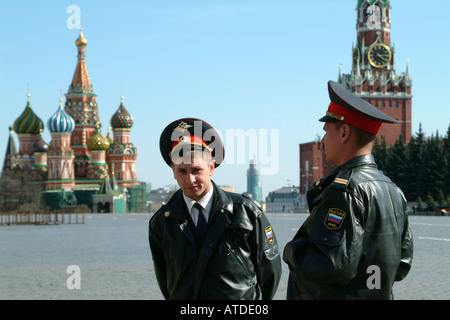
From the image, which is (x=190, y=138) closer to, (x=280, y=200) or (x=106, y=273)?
(x=106, y=273)

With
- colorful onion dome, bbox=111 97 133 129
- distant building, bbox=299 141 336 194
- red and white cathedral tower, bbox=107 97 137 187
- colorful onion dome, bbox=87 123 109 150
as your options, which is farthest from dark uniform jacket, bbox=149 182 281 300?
distant building, bbox=299 141 336 194

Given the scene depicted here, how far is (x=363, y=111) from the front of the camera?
2.97m

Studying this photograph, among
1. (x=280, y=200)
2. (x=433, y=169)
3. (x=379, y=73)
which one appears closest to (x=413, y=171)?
(x=433, y=169)

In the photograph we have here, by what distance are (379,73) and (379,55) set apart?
287 cm

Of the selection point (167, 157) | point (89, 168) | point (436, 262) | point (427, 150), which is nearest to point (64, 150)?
point (89, 168)

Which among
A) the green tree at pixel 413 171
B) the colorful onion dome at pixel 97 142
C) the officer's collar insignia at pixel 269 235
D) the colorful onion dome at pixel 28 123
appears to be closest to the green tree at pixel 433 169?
the green tree at pixel 413 171

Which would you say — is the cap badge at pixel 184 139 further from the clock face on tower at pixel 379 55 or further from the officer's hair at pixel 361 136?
the clock face on tower at pixel 379 55

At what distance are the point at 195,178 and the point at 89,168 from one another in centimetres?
8361

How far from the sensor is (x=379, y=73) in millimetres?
95250

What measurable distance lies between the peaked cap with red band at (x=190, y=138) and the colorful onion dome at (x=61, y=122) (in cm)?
8163
